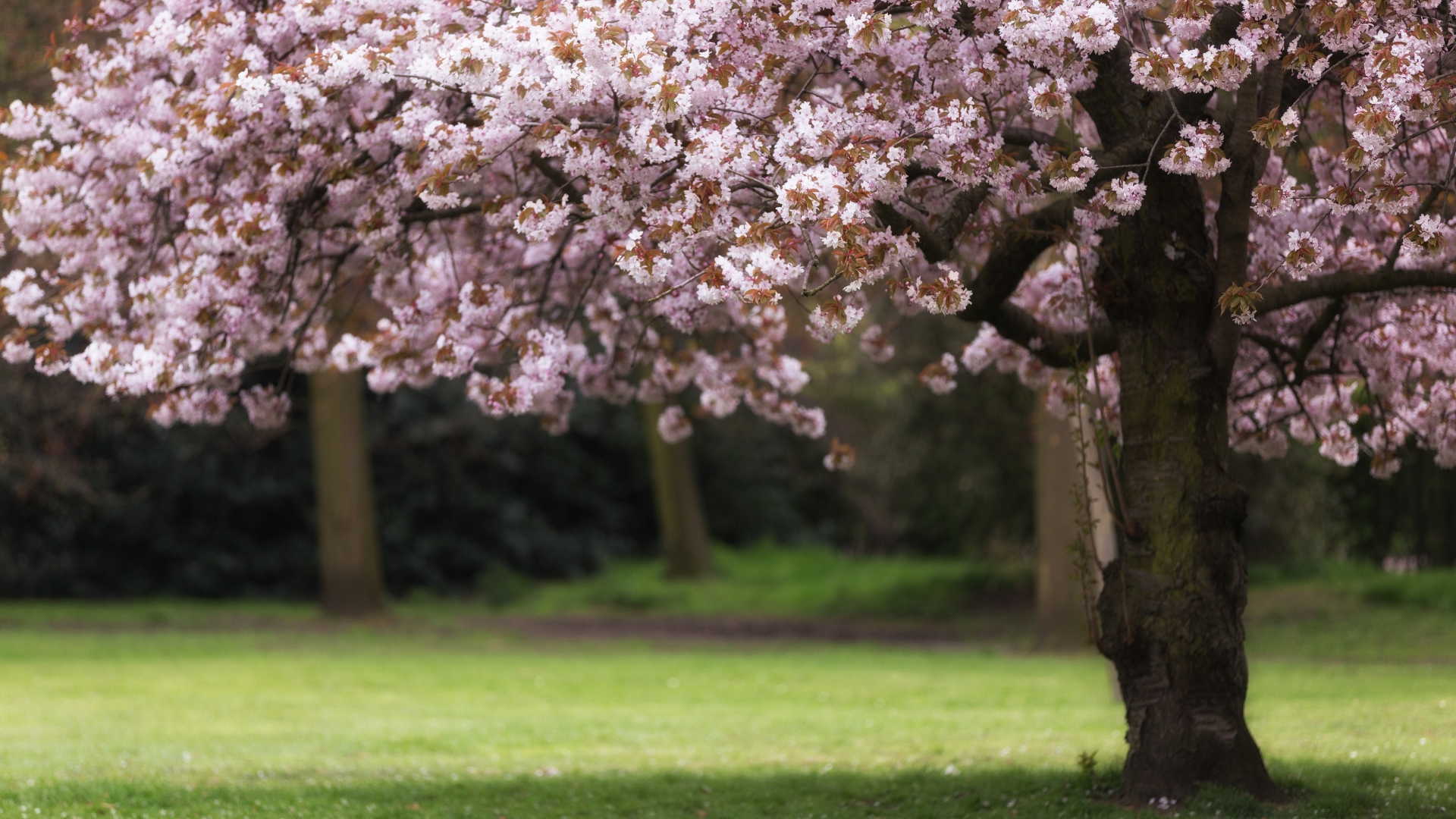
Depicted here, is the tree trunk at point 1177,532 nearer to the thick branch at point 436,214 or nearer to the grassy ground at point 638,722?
the grassy ground at point 638,722

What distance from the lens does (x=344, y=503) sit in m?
19.9

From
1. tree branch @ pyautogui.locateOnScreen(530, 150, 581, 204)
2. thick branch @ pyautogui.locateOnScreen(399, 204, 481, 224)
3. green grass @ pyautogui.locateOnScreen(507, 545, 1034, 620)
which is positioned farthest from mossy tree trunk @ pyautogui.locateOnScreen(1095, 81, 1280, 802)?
green grass @ pyautogui.locateOnScreen(507, 545, 1034, 620)

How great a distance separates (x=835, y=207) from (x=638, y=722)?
7.52 metres

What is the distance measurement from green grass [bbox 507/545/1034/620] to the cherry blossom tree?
14068 mm

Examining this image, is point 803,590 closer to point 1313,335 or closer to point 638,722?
point 638,722

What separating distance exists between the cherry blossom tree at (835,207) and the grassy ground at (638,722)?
5.52 feet

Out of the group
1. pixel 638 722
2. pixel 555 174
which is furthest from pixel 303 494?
pixel 555 174

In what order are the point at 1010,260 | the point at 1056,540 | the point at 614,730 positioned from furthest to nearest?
the point at 1056,540 → the point at 614,730 → the point at 1010,260

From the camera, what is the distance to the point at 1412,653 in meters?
15.0

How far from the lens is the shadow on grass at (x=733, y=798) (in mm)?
7023

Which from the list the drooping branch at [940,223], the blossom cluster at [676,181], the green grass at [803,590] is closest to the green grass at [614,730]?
the blossom cluster at [676,181]

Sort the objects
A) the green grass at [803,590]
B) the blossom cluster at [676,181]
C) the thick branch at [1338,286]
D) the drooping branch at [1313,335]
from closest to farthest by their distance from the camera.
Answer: the blossom cluster at [676,181] < the thick branch at [1338,286] < the drooping branch at [1313,335] < the green grass at [803,590]

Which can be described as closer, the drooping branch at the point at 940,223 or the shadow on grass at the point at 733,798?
the drooping branch at the point at 940,223

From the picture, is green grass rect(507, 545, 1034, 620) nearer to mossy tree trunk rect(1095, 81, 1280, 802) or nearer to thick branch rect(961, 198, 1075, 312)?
mossy tree trunk rect(1095, 81, 1280, 802)
